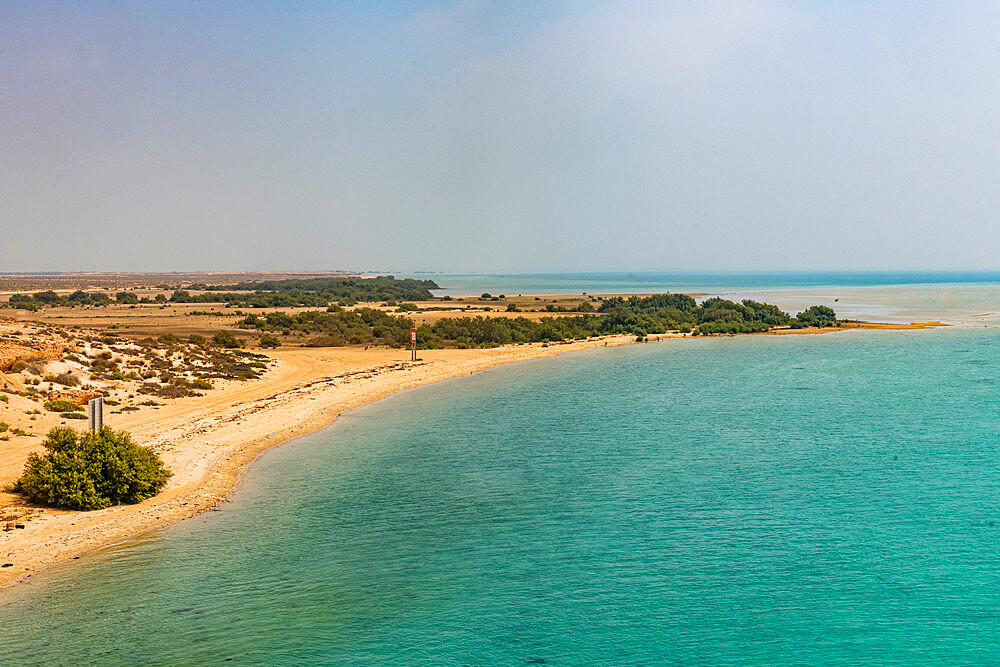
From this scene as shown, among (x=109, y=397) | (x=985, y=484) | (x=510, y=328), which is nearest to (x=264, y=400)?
(x=109, y=397)

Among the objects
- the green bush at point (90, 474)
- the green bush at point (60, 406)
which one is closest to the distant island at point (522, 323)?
the green bush at point (60, 406)

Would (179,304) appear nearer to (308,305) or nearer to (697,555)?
(308,305)

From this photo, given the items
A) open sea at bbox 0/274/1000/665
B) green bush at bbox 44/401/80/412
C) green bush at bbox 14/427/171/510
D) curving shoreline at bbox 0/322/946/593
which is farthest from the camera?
green bush at bbox 44/401/80/412

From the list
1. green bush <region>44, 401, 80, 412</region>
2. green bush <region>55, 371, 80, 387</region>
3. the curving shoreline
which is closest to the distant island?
the curving shoreline

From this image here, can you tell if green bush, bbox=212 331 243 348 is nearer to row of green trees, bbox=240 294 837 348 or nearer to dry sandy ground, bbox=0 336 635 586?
dry sandy ground, bbox=0 336 635 586

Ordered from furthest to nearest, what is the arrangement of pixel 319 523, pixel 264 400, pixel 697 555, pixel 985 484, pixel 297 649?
1. pixel 264 400
2. pixel 985 484
3. pixel 319 523
4. pixel 697 555
5. pixel 297 649

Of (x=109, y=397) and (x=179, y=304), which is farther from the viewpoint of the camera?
(x=179, y=304)

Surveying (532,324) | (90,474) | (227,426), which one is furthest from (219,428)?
(532,324)
